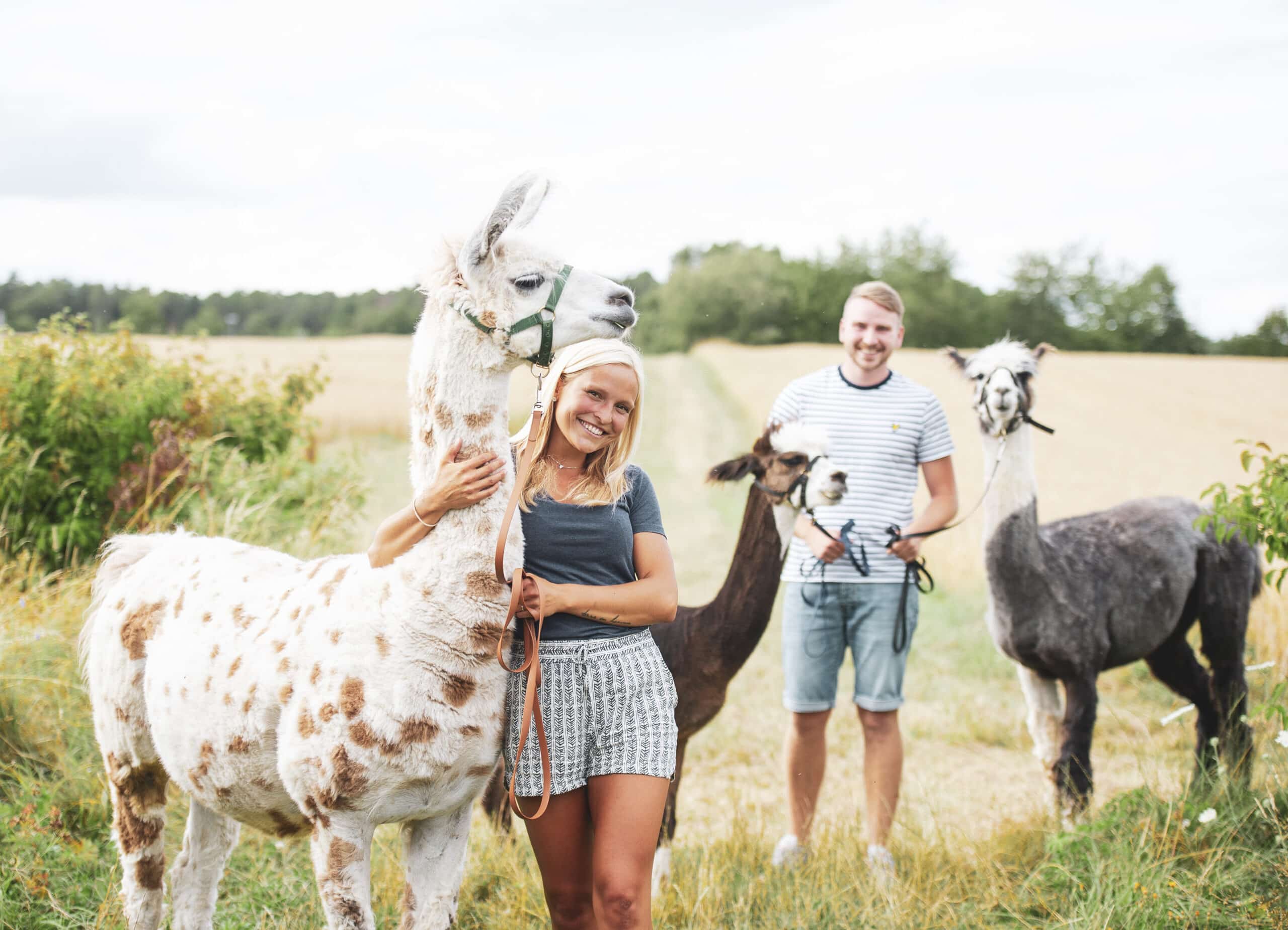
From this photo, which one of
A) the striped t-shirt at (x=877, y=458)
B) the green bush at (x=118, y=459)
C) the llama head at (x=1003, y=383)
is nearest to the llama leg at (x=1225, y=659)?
the llama head at (x=1003, y=383)

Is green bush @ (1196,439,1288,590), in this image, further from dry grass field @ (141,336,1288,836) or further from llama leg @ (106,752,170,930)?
llama leg @ (106,752,170,930)

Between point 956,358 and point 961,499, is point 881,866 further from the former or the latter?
point 961,499

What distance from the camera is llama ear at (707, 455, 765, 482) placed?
150 inches

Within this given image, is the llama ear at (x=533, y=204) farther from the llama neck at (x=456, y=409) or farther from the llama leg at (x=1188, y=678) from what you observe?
the llama leg at (x=1188, y=678)

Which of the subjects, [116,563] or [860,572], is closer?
[116,563]

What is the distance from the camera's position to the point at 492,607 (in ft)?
7.30

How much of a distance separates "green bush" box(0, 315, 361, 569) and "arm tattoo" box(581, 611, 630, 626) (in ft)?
14.3

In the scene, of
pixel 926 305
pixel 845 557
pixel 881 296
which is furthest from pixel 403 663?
pixel 926 305

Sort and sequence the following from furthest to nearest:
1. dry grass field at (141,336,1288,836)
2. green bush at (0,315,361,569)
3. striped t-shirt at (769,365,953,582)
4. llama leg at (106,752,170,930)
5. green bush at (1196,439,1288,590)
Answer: green bush at (0,315,361,569), dry grass field at (141,336,1288,836), striped t-shirt at (769,365,953,582), green bush at (1196,439,1288,590), llama leg at (106,752,170,930)

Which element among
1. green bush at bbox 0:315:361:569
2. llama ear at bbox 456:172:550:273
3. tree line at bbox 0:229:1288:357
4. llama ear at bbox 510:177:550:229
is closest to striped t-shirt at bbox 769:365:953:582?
llama ear at bbox 510:177:550:229

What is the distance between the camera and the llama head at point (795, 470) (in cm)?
374

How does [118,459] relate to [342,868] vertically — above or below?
above

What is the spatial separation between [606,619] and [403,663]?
508mm

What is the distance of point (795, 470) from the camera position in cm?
380
